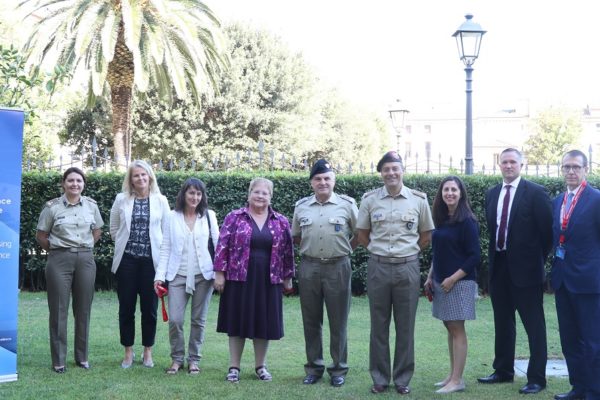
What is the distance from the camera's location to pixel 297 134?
32.6m

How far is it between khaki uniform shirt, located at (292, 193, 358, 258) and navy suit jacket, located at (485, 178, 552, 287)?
1.42m

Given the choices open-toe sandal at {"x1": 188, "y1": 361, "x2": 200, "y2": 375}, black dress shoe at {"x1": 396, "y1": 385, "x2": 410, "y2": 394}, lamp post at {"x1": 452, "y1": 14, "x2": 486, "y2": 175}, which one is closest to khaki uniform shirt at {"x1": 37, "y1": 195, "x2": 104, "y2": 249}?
open-toe sandal at {"x1": 188, "y1": 361, "x2": 200, "y2": 375}

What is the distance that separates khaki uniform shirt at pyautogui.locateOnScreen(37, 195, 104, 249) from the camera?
6.57 m

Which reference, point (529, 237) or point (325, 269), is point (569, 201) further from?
point (325, 269)

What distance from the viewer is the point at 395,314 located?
592 centimetres

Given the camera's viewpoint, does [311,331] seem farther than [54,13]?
No

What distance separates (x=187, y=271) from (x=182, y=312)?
41cm

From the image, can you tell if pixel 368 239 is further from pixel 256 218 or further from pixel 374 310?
pixel 256 218

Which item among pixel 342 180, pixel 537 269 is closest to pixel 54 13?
pixel 342 180

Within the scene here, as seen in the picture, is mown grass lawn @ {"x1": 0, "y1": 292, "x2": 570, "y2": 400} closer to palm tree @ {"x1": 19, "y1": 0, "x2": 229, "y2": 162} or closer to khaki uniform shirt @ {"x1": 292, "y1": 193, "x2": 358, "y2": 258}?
khaki uniform shirt @ {"x1": 292, "y1": 193, "x2": 358, "y2": 258}

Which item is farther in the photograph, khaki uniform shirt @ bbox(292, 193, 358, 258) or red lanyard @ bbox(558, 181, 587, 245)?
khaki uniform shirt @ bbox(292, 193, 358, 258)

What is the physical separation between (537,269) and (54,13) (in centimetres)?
1705

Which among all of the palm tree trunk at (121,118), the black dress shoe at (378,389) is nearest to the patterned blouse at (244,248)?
the black dress shoe at (378,389)

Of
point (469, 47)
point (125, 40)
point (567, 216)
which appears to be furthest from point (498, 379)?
point (125, 40)
